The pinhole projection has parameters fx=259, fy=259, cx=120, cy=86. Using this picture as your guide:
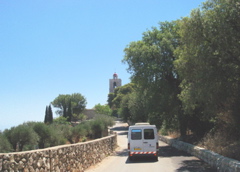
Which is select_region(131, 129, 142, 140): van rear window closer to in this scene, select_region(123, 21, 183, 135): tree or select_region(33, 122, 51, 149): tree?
select_region(123, 21, 183, 135): tree

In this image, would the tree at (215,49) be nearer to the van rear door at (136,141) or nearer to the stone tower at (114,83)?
the van rear door at (136,141)

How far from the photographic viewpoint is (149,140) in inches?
657

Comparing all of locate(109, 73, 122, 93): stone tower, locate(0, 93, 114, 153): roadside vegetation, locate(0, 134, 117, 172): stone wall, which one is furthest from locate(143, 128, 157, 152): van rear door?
locate(109, 73, 122, 93): stone tower

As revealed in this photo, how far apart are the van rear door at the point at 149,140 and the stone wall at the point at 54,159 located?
3257mm

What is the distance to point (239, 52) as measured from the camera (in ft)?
39.1

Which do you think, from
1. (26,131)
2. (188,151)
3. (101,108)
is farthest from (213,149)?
(101,108)

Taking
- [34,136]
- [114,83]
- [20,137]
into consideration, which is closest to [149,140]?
[34,136]

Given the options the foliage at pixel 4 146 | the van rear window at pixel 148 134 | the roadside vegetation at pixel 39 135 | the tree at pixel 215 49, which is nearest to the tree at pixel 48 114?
the roadside vegetation at pixel 39 135

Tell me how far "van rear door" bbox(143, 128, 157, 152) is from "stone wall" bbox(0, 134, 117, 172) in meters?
3.26

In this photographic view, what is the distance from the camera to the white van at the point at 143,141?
1658cm

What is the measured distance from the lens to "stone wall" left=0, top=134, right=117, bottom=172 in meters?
6.77

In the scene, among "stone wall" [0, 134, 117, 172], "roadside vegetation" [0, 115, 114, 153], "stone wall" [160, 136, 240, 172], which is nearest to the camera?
"stone wall" [0, 134, 117, 172]

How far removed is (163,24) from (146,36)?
2.01 meters

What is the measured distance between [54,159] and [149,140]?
28.8 feet
